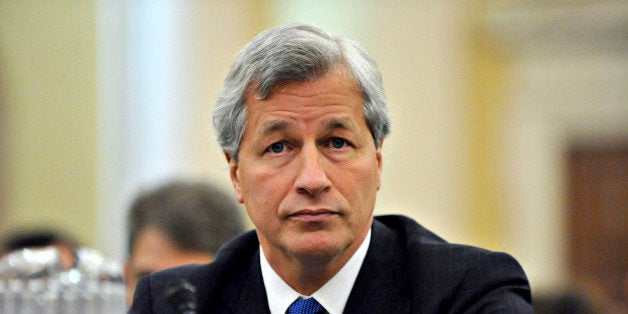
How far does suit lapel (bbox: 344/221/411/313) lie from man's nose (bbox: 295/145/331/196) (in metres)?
0.34

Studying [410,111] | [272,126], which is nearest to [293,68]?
[272,126]

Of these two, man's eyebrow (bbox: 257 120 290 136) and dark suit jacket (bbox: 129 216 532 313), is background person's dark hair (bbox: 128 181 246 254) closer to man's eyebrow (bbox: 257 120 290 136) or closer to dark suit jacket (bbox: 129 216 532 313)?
dark suit jacket (bbox: 129 216 532 313)

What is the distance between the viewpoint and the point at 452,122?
1261 cm

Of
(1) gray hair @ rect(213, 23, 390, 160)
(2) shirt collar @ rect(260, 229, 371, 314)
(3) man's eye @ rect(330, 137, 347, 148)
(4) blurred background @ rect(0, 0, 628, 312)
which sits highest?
(1) gray hair @ rect(213, 23, 390, 160)

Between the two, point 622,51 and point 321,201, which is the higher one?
point 321,201

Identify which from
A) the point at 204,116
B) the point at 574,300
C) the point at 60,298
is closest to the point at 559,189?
the point at 204,116

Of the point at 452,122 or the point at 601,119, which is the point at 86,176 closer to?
the point at 452,122

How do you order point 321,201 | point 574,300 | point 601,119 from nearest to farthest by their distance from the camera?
point 321,201 < point 574,300 < point 601,119

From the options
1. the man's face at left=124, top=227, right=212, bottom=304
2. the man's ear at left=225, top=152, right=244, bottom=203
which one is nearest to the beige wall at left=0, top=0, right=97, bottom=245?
the man's face at left=124, top=227, right=212, bottom=304

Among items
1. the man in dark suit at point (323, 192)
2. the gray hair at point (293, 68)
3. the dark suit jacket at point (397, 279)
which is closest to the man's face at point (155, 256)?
the dark suit jacket at point (397, 279)

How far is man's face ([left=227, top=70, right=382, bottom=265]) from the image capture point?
3.36 m

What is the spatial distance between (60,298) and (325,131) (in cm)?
87

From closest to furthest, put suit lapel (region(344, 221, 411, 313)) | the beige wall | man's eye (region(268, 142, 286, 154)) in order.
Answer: man's eye (region(268, 142, 286, 154)) → suit lapel (region(344, 221, 411, 313)) → the beige wall

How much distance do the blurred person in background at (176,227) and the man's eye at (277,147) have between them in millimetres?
1690
